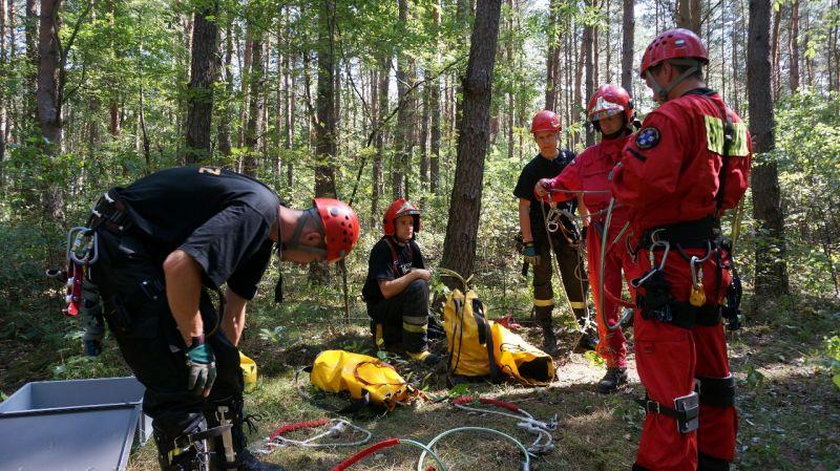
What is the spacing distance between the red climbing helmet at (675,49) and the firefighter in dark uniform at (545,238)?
2.35 m

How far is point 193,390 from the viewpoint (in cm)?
229

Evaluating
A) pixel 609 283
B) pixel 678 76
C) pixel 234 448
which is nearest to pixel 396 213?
pixel 609 283

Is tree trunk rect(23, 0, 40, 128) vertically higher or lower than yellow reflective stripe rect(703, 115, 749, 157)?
higher

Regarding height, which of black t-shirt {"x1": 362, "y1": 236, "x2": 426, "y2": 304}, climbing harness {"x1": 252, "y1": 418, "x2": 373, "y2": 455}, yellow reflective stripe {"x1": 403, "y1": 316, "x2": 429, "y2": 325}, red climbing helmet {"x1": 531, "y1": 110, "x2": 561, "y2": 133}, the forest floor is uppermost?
red climbing helmet {"x1": 531, "y1": 110, "x2": 561, "y2": 133}

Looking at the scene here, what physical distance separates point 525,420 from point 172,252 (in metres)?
2.54

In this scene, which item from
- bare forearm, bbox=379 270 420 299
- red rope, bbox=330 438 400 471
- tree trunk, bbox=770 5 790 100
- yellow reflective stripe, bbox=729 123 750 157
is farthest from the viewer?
tree trunk, bbox=770 5 790 100

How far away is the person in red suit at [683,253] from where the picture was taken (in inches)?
96.0

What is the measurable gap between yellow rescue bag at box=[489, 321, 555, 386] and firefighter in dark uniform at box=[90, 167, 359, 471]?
→ 2.46 meters

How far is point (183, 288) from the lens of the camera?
2.07 m

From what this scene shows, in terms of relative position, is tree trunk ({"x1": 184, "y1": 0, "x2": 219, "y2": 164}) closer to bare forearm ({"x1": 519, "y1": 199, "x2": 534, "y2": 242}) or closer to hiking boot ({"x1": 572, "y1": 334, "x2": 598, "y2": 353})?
bare forearm ({"x1": 519, "y1": 199, "x2": 534, "y2": 242})

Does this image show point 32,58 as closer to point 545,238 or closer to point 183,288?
point 545,238

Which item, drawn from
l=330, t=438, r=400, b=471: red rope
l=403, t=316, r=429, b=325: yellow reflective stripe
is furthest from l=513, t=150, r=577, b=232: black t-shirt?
l=330, t=438, r=400, b=471: red rope

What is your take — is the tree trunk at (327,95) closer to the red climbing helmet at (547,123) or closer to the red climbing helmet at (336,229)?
the red climbing helmet at (547,123)

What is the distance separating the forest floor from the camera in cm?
318
